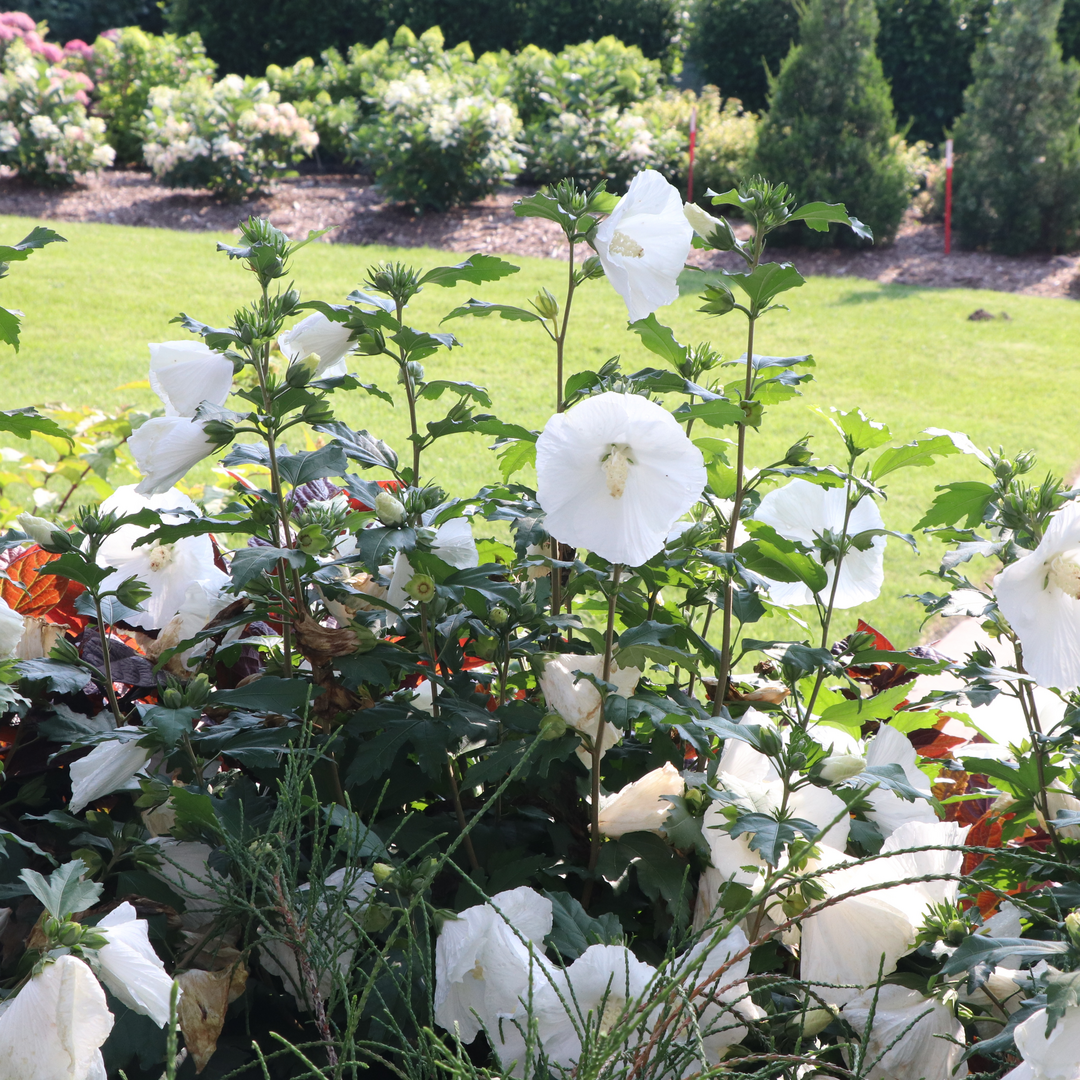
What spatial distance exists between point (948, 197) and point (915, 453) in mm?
9336

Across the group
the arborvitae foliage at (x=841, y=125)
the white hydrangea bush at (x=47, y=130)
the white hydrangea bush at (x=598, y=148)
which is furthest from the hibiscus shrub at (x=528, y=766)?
the white hydrangea bush at (x=47, y=130)

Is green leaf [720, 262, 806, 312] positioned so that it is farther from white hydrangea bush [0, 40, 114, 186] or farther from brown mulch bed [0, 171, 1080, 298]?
white hydrangea bush [0, 40, 114, 186]

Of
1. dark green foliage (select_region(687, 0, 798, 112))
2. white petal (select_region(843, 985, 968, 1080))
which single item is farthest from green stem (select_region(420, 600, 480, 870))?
dark green foliage (select_region(687, 0, 798, 112))

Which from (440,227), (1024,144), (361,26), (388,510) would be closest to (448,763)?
(388,510)

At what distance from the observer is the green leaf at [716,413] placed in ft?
3.89

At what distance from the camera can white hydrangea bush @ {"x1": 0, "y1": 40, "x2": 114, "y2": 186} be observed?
34.1 feet

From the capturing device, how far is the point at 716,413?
1202 millimetres

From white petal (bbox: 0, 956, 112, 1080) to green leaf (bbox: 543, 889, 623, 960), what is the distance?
42 centimetres

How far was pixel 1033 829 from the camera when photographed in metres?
1.46

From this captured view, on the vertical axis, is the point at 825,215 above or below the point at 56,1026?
above

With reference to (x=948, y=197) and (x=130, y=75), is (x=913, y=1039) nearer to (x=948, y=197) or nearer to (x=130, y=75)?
(x=948, y=197)

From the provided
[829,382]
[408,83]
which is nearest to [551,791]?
[829,382]

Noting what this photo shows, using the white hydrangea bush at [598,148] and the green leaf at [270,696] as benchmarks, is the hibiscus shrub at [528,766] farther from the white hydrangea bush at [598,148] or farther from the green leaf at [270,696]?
the white hydrangea bush at [598,148]

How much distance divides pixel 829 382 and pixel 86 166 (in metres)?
8.11
